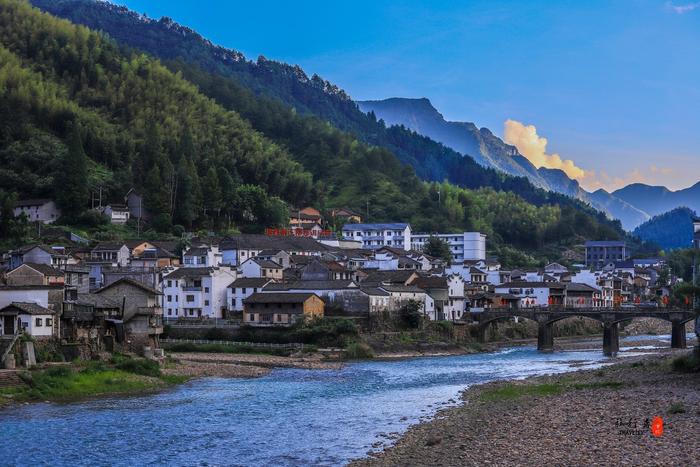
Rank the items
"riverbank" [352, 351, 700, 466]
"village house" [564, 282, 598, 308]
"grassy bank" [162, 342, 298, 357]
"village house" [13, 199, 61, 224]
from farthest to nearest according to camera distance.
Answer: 1. "village house" [564, 282, 598, 308]
2. "village house" [13, 199, 61, 224]
3. "grassy bank" [162, 342, 298, 357]
4. "riverbank" [352, 351, 700, 466]

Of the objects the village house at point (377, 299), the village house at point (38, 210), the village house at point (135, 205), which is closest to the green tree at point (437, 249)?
the village house at point (135, 205)

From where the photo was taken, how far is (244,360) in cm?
5397

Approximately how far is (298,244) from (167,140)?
3114 centimetres

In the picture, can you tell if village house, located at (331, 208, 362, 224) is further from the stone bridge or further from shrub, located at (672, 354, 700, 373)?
shrub, located at (672, 354, 700, 373)

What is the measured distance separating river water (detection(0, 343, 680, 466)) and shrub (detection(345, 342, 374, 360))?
10.9 meters

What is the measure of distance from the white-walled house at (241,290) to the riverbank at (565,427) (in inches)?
1249

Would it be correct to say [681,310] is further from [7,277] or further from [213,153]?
[213,153]

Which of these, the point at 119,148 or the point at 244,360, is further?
the point at 119,148

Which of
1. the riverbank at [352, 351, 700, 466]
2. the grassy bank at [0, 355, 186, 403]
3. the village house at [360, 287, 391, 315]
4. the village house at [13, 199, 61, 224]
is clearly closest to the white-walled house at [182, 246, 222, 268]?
the village house at [360, 287, 391, 315]

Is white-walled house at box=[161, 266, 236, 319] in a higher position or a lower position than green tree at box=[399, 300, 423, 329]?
higher

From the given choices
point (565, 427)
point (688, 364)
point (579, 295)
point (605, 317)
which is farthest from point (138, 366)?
point (579, 295)

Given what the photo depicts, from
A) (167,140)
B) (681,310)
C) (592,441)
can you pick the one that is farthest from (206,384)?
(167,140)

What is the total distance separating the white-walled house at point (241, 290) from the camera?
67375 mm

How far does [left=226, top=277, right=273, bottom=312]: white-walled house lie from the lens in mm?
67375
